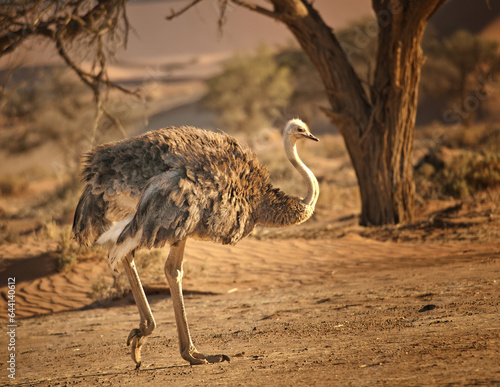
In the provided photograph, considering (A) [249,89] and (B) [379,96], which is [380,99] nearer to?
(B) [379,96]

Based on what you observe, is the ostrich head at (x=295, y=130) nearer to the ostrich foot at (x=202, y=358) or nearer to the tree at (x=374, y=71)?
the ostrich foot at (x=202, y=358)

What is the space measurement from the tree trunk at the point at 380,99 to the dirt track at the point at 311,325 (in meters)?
1.29

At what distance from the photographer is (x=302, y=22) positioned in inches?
346

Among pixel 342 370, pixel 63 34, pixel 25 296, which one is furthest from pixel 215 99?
pixel 342 370

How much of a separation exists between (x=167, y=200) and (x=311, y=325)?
1862 millimetres

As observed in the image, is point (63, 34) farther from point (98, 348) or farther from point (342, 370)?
point (342, 370)

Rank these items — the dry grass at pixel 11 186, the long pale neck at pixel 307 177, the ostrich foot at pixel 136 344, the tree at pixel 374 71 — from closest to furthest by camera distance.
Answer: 1. the ostrich foot at pixel 136 344
2. the long pale neck at pixel 307 177
3. the tree at pixel 374 71
4. the dry grass at pixel 11 186

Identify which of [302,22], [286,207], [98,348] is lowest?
[98,348]

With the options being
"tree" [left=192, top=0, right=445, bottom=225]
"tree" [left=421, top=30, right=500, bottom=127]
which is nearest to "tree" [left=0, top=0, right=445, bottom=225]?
"tree" [left=192, top=0, right=445, bottom=225]

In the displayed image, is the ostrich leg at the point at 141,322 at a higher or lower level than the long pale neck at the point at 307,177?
lower

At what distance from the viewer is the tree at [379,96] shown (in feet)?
28.7

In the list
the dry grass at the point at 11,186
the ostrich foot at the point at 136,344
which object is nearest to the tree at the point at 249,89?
the dry grass at the point at 11,186

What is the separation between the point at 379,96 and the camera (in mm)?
9094

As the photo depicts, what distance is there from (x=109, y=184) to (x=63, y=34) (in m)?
5.47
